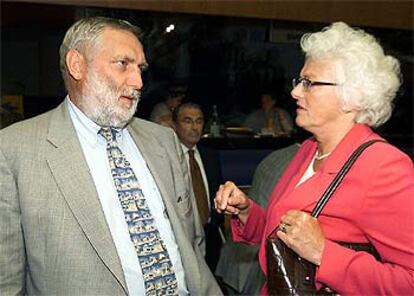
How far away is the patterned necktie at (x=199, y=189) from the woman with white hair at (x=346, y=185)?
1.54 metres

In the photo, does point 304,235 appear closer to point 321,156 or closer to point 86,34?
point 321,156

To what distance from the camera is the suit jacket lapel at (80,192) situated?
1.52 m

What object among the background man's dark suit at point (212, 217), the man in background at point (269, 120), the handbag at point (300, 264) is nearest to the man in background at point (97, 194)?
the handbag at point (300, 264)

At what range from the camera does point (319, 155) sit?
1.74 meters

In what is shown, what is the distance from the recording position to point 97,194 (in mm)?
1583

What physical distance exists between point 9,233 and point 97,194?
0.85 feet

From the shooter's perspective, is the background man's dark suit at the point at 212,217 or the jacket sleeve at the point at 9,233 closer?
the jacket sleeve at the point at 9,233

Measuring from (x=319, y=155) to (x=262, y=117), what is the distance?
275 centimetres

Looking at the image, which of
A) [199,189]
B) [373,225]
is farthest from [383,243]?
[199,189]

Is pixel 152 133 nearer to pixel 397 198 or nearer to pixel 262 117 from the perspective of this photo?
pixel 397 198

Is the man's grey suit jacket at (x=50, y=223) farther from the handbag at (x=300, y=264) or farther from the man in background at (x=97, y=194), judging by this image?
the handbag at (x=300, y=264)

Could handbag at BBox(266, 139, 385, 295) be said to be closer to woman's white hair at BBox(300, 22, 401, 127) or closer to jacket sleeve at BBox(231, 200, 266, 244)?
woman's white hair at BBox(300, 22, 401, 127)

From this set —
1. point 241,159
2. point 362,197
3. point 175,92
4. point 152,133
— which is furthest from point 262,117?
point 362,197

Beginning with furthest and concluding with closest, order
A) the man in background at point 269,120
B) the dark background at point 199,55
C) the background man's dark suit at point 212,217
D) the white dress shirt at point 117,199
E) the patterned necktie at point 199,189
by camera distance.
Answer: the man in background at point 269,120, the background man's dark suit at point 212,217, the patterned necktie at point 199,189, the dark background at point 199,55, the white dress shirt at point 117,199
